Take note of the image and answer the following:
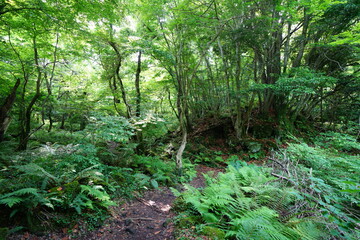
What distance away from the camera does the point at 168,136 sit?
11680 mm

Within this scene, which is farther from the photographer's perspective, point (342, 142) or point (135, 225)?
point (342, 142)

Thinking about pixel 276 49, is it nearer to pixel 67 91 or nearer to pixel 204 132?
pixel 204 132

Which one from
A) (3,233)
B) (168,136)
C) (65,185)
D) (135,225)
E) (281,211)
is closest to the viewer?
(3,233)

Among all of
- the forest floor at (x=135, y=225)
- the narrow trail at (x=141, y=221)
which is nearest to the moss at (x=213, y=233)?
the forest floor at (x=135, y=225)

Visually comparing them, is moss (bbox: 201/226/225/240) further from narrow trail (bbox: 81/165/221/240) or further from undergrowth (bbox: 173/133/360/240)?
narrow trail (bbox: 81/165/221/240)

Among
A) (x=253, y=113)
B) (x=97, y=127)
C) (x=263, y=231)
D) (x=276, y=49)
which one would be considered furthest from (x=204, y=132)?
(x=263, y=231)

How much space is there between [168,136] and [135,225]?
27.5ft

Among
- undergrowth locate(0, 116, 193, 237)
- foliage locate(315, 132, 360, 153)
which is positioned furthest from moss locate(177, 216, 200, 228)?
foliage locate(315, 132, 360, 153)

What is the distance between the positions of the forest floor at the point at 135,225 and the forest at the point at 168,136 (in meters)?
0.02

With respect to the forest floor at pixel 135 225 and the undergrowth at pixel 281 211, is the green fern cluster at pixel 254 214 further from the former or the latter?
the forest floor at pixel 135 225

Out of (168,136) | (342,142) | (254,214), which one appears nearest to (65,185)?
(254,214)

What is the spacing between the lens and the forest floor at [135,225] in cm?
271

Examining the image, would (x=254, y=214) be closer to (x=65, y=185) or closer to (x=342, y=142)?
(x=65, y=185)

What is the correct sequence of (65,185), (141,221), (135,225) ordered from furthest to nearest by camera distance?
(141,221)
(135,225)
(65,185)
